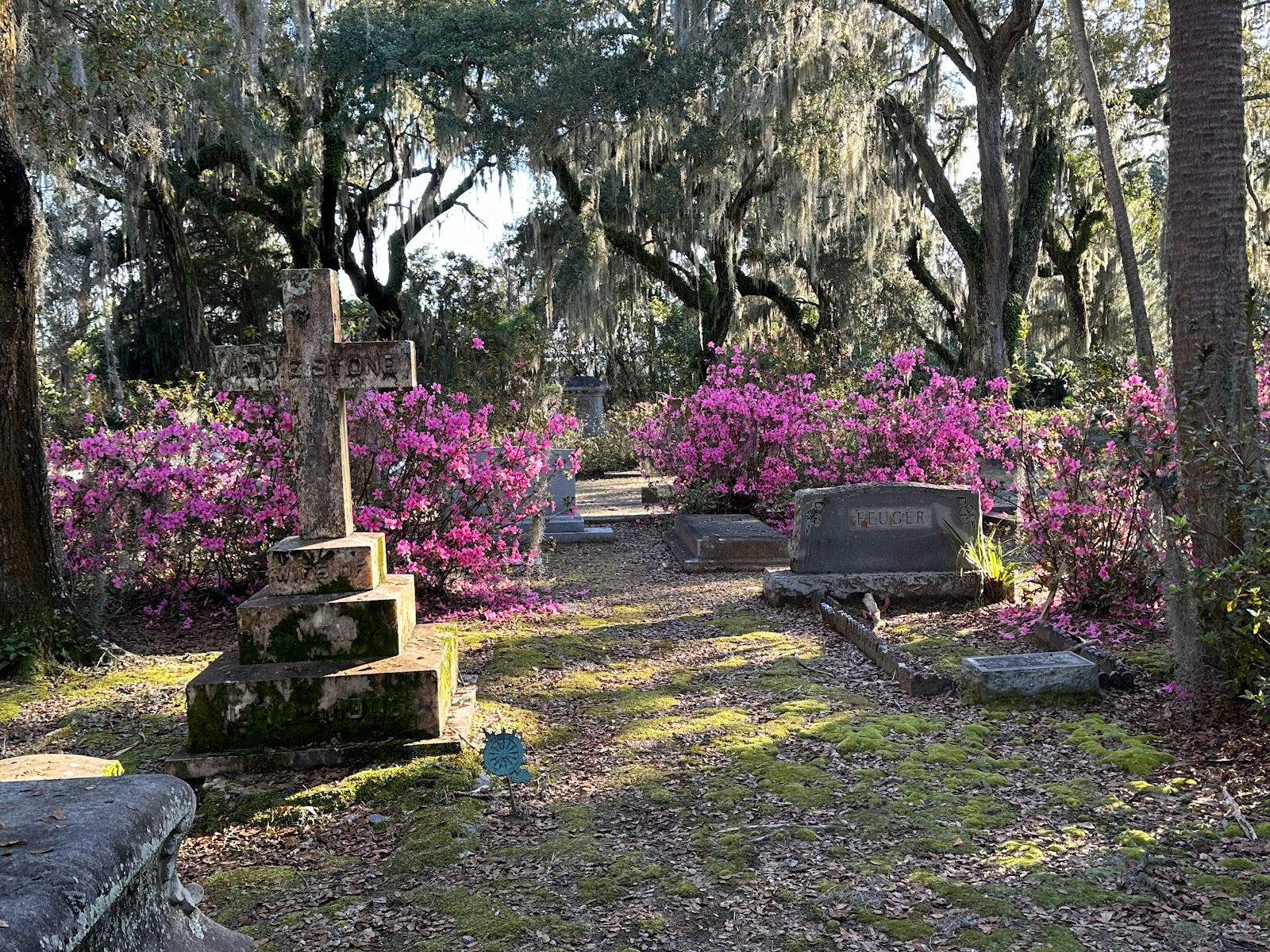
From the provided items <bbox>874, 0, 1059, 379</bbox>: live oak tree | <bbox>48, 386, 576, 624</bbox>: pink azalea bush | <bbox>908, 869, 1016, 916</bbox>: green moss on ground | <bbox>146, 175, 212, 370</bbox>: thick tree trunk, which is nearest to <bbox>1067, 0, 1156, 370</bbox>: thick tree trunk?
<bbox>48, 386, 576, 624</bbox>: pink azalea bush

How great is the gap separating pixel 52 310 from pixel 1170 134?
2915cm

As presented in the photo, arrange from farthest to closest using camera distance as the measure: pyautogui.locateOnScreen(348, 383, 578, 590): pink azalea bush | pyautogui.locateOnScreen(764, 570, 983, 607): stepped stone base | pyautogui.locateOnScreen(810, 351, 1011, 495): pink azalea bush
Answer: pyautogui.locateOnScreen(810, 351, 1011, 495): pink azalea bush
pyautogui.locateOnScreen(764, 570, 983, 607): stepped stone base
pyautogui.locateOnScreen(348, 383, 578, 590): pink azalea bush

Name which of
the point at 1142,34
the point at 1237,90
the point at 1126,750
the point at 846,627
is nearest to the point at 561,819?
the point at 1126,750

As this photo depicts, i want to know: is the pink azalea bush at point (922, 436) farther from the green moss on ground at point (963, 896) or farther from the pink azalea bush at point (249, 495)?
the green moss on ground at point (963, 896)

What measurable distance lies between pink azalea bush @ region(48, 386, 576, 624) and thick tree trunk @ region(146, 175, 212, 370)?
10.5 meters

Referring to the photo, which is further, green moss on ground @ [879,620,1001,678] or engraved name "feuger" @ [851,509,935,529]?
engraved name "feuger" @ [851,509,935,529]

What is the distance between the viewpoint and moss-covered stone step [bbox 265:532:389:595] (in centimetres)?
460

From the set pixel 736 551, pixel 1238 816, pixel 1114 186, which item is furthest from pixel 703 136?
pixel 1238 816

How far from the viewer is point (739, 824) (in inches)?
148

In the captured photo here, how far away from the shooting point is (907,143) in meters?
19.0

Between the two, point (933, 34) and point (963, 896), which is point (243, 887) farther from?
point (933, 34)

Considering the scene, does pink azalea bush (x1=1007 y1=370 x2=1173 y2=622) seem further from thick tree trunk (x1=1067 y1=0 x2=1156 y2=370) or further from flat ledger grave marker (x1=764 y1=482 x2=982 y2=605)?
thick tree trunk (x1=1067 y1=0 x2=1156 y2=370)

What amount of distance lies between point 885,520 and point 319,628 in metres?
4.68

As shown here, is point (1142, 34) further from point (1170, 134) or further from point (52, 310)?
point (52, 310)
